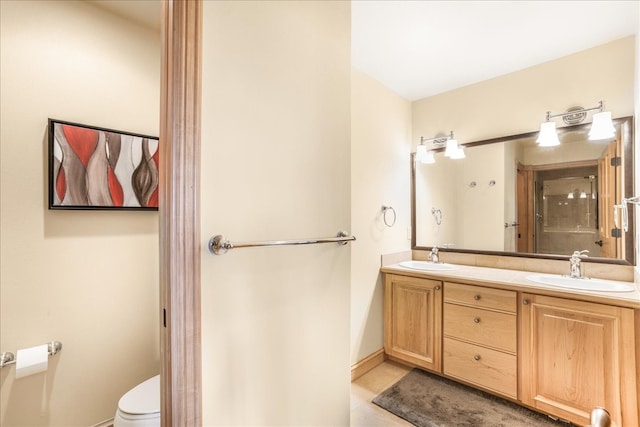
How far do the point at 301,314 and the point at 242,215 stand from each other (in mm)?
500

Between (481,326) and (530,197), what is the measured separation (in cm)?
112

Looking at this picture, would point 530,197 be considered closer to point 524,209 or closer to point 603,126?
point 524,209

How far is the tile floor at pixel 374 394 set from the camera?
1.82 m

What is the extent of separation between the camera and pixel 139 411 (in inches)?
51.4

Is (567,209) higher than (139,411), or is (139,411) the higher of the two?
(567,209)

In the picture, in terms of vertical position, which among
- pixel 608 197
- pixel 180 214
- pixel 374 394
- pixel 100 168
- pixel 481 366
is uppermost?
pixel 100 168

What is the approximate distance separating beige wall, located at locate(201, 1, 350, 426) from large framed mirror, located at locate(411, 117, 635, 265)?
1682 mm

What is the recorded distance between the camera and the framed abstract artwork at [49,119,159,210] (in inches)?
60.9

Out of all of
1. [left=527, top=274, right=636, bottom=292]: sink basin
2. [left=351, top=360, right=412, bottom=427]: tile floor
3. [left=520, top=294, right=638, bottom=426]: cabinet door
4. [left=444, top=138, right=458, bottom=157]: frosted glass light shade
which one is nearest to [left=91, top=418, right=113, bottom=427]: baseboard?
[left=351, top=360, right=412, bottom=427]: tile floor

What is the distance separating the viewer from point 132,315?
6.04 ft

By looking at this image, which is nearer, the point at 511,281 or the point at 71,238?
the point at 71,238

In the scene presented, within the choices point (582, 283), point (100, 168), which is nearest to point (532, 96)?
point (582, 283)

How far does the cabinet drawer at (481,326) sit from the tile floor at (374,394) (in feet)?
1.89

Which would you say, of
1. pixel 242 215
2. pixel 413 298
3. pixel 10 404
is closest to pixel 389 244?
pixel 413 298
